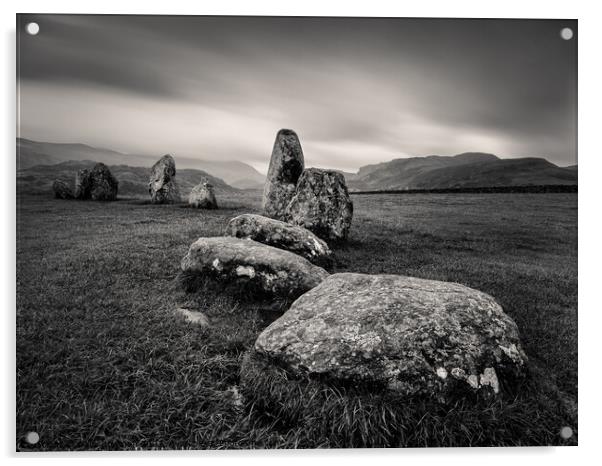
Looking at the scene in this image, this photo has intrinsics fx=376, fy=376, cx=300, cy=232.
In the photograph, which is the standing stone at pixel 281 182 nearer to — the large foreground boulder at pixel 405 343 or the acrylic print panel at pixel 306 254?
the acrylic print panel at pixel 306 254

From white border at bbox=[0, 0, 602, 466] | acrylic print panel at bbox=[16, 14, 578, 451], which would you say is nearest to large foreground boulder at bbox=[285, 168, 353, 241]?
acrylic print panel at bbox=[16, 14, 578, 451]

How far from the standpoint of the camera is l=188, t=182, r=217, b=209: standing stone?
619 inches

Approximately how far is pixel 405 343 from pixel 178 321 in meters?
2.90

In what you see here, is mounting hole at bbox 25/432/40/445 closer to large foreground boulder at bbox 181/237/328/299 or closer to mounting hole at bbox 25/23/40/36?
large foreground boulder at bbox 181/237/328/299

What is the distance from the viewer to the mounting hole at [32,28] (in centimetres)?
551

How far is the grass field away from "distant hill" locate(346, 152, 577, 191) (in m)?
0.45

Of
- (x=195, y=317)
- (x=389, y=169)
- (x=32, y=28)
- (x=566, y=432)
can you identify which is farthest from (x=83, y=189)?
(x=566, y=432)

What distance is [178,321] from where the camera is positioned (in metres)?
4.91

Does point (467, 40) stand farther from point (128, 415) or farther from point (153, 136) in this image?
point (128, 415)

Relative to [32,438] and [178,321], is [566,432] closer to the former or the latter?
[178,321]
